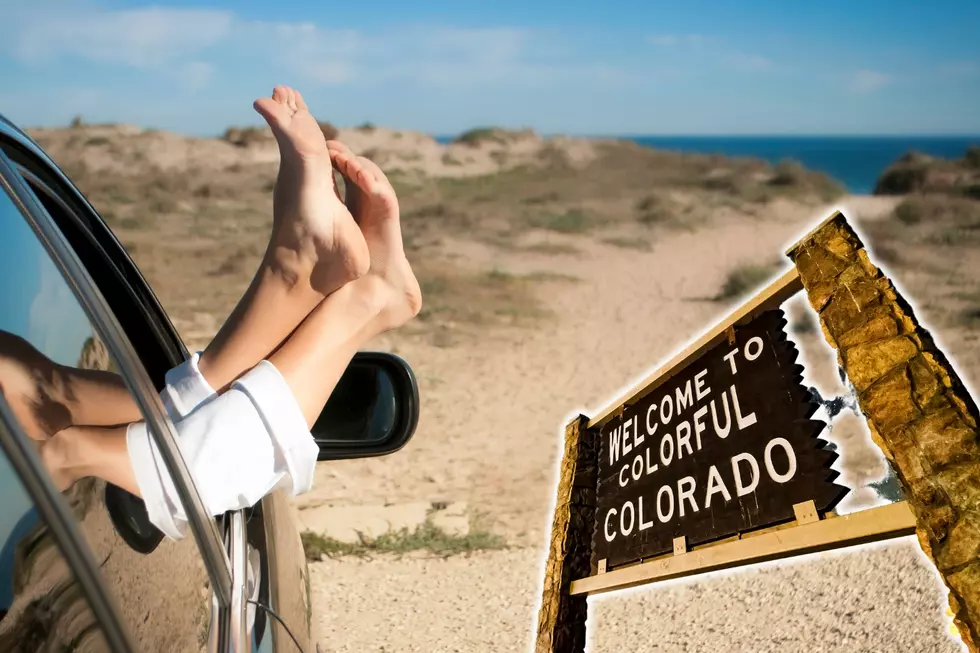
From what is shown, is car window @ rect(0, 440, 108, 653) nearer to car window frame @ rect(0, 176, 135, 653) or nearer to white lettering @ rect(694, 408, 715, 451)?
car window frame @ rect(0, 176, 135, 653)

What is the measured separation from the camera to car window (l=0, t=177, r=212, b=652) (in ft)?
2.07

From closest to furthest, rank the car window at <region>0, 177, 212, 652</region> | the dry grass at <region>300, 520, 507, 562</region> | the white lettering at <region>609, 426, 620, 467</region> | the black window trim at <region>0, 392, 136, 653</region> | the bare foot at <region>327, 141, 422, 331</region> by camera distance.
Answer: the black window trim at <region>0, 392, 136, 653</region>
the car window at <region>0, 177, 212, 652</region>
the white lettering at <region>609, 426, 620, 467</region>
the bare foot at <region>327, 141, 422, 331</region>
the dry grass at <region>300, 520, 507, 562</region>

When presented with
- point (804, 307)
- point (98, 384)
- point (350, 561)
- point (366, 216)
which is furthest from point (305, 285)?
point (804, 307)

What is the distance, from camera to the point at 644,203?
18.9 meters

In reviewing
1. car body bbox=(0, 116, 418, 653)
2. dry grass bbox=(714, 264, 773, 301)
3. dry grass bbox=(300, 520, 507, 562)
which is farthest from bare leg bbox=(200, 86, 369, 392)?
dry grass bbox=(714, 264, 773, 301)

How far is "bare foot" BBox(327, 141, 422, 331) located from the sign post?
524 millimetres

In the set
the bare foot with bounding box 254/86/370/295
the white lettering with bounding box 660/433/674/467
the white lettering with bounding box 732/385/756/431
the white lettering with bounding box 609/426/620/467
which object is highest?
the bare foot with bounding box 254/86/370/295

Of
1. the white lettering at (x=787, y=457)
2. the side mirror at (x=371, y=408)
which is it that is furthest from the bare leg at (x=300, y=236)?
the white lettering at (x=787, y=457)

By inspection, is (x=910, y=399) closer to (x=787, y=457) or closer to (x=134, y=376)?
(x=787, y=457)

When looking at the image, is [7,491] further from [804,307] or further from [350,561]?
[804,307]

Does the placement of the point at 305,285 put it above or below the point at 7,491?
above

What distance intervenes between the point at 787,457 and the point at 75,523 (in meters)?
0.99

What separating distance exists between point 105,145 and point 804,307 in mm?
21618

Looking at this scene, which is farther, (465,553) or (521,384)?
(521,384)
